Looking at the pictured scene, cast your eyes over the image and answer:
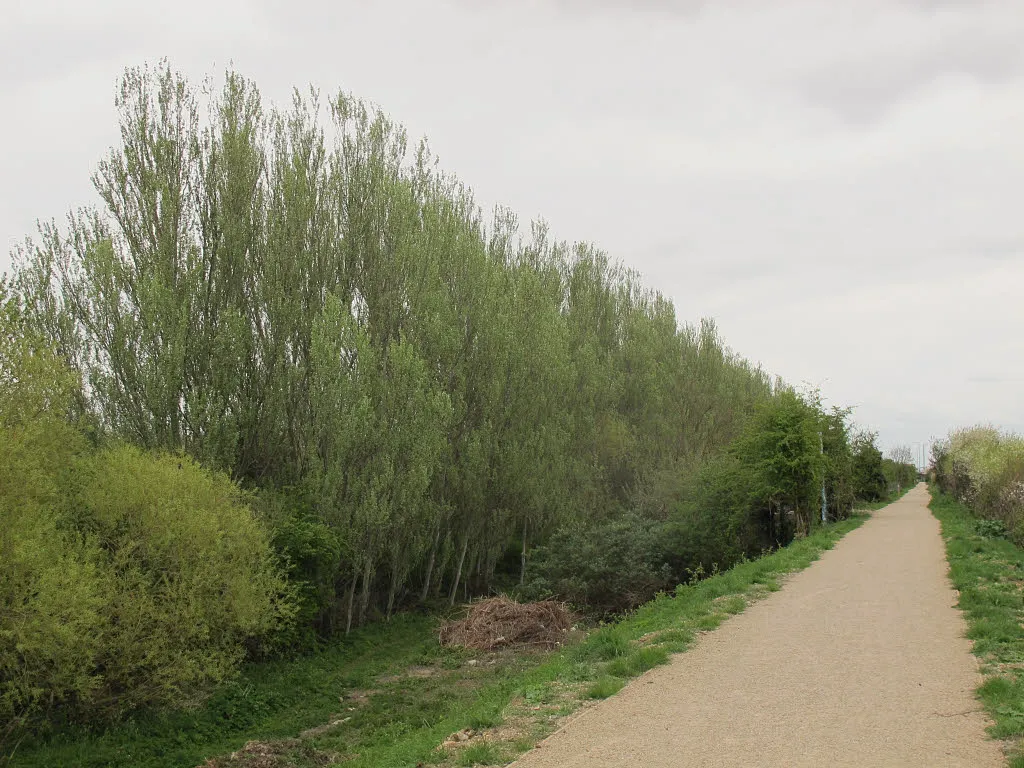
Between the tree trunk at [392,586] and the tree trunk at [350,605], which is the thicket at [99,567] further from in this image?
the tree trunk at [392,586]

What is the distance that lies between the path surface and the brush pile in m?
5.50

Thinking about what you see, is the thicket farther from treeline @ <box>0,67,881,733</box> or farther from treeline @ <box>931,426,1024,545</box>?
treeline @ <box>931,426,1024,545</box>

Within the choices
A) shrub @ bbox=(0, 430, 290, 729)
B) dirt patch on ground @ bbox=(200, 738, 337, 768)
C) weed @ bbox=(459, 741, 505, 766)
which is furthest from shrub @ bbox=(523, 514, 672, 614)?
weed @ bbox=(459, 741, 505, 766)

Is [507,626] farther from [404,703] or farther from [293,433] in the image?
[293,433]

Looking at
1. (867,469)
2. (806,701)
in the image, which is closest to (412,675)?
(806,701)

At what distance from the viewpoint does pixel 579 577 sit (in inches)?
752

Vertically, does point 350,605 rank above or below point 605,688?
below

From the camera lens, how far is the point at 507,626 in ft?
52.5

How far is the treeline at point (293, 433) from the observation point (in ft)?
34.7

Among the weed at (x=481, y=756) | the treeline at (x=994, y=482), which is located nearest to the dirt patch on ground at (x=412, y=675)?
the weed at (x=481, y=756)

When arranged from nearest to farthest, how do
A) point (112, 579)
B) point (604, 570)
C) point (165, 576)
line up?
point (112, 579) < point (165, 576) < point (604, 570)

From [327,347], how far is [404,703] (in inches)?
303

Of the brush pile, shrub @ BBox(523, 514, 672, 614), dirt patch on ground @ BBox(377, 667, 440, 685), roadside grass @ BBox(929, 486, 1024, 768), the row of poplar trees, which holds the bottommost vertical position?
dirt patch on ground @ BBox(377, 667, 440, 685)

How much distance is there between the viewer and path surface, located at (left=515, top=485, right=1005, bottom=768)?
18.5ft
